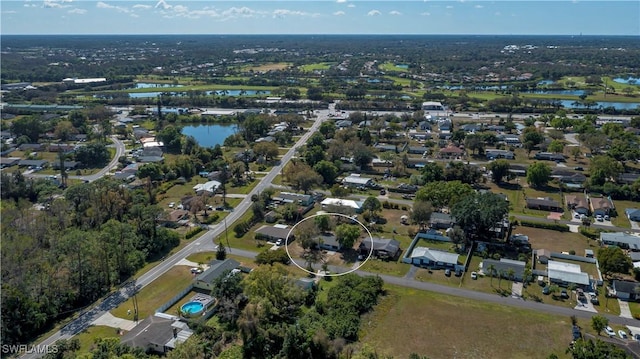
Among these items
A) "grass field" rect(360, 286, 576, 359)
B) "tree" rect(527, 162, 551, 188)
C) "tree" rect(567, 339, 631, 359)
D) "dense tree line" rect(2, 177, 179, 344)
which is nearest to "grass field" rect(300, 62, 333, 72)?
"tree" rect(527, 162, 551, 188)

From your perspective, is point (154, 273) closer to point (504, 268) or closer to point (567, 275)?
point (504, 268)

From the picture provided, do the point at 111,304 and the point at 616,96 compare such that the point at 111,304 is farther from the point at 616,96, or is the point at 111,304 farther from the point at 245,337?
the point at 616,96

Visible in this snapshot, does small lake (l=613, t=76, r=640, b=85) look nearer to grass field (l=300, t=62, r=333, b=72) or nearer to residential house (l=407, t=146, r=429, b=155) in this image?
grass field (l=300, t=62, r=333, b=72)

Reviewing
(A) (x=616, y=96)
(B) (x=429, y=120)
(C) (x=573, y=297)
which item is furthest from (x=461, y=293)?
(A) (x=616, y=96)

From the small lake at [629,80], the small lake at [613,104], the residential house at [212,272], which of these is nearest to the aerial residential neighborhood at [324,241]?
the residential house at [212,272]

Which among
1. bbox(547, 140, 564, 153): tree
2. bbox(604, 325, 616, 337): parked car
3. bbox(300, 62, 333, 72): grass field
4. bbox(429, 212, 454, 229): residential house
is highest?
bbox(300, 62, 333, 72): grass field

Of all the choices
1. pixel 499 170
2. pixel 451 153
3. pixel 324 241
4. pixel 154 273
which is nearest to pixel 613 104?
pixel 451 153
